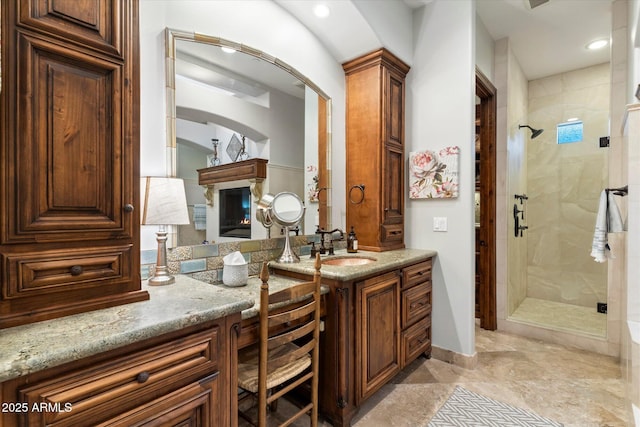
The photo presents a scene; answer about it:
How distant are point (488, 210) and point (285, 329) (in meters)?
2.59

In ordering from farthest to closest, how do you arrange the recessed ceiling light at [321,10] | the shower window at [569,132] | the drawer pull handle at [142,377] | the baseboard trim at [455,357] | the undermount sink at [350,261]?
the shower window at [569,132], the baseboard trim at [455,357], the undermount sink at [350,261], the recessed ceiling light at [321,10], the drawer pull handle at [142,377]

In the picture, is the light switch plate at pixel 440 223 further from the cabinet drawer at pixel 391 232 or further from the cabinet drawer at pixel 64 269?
the cabinet drawer at pixel 64 269

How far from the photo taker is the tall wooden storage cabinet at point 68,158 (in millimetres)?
908

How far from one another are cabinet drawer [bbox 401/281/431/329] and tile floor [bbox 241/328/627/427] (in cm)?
43

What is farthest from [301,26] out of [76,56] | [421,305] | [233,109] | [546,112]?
[546,112]

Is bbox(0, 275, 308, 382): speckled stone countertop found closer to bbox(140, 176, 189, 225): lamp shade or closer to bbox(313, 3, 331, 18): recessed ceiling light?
bbox(140, 176, 189, 225): lamp shade

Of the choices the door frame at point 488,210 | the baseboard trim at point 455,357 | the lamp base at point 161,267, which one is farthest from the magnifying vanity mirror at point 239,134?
the door frame at point 488,210

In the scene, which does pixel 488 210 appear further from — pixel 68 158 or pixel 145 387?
pixel 68 158

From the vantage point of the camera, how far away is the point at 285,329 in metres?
1.57

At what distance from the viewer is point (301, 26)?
7.68 feet

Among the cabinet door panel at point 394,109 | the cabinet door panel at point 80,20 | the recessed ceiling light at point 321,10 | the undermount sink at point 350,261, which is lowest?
the undermount sink at point 350,261

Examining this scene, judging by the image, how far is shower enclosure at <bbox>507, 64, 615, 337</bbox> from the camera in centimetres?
363

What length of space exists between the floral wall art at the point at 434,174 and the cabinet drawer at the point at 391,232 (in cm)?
31

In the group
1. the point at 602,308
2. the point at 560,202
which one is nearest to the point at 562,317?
the point at 602,308
